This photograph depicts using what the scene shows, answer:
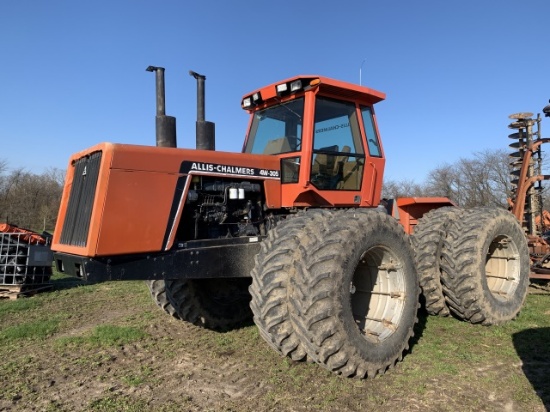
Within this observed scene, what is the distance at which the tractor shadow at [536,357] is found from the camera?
3.57 m

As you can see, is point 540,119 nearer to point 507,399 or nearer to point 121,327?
point 507,399

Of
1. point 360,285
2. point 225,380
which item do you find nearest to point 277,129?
point 360,285

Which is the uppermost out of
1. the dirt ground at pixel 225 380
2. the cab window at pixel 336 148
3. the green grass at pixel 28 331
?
the cab window at pixel 336 148

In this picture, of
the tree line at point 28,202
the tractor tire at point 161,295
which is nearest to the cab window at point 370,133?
the tractor tire at point 161,295

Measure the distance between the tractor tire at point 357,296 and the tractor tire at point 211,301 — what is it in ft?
5.14

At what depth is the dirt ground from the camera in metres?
3.40

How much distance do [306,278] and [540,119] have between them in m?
7.36

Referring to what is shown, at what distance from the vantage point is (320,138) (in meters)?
4.93

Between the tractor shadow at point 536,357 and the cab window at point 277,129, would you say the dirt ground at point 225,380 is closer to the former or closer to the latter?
the tractor shadow at point 536,357

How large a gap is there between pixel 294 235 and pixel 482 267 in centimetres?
284

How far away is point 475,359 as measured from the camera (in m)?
4.23

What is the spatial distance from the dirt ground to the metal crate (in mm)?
3916

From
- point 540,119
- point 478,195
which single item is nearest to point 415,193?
point 478,195

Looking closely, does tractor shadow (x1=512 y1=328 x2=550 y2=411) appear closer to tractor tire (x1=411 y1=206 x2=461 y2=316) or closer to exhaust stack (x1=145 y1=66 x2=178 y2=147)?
tractor tire (x1=411 y1=206 x2=461 y2=316)
